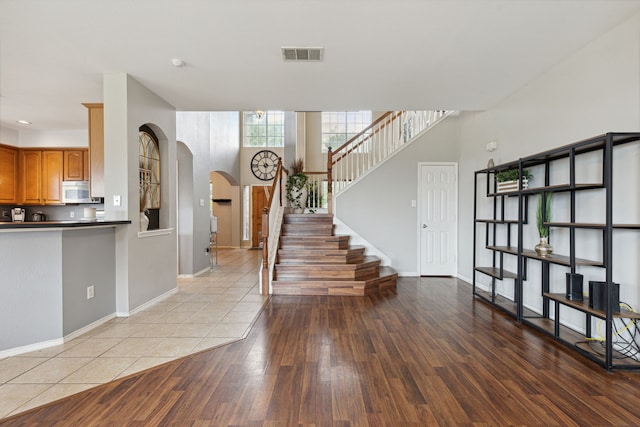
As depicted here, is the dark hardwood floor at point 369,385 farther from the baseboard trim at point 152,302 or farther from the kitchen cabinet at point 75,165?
the kitchen cabinet at point 75,165

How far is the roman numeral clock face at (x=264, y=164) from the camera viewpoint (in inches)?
420

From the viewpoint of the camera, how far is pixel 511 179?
12.7 feet

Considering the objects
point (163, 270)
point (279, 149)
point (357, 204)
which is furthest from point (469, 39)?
point (279, 149)

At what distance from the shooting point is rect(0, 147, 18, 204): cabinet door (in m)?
6.08

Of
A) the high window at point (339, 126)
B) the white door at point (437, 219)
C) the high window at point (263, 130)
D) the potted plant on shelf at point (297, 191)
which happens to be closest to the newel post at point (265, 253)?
the potted plant on shelf at point (297, 191)

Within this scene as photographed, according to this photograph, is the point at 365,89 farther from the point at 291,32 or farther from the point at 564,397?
the point at 564,397

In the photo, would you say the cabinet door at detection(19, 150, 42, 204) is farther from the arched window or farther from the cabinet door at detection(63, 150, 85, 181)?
the arched window

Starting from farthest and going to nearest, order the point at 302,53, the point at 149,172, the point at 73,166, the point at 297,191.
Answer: the point at 297,191
the point at 73,166
the point at 149,172
the point at 302,53

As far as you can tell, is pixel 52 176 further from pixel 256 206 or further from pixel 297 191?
pixel 256 206

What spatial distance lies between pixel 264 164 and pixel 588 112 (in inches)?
348

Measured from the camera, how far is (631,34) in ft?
8.59

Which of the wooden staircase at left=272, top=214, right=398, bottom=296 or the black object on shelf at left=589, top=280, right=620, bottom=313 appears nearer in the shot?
the black object on shelf at left=589, top=280, right=620, bottom=313

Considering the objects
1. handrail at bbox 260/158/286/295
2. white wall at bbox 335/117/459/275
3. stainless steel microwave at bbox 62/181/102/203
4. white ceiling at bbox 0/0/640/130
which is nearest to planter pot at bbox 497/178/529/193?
white ceiling at bbox 0/0/640/130

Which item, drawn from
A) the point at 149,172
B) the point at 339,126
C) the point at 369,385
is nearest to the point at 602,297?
the point at 369,385
